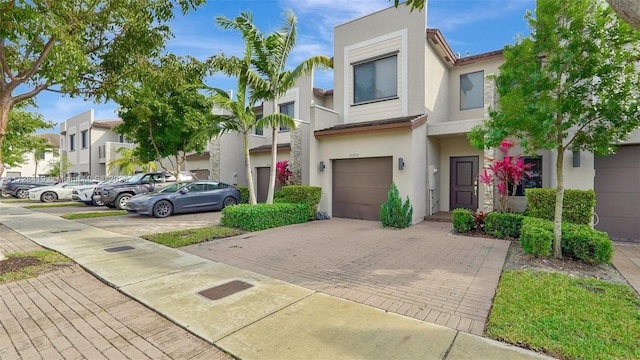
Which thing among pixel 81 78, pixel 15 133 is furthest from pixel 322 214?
pixel 15 133

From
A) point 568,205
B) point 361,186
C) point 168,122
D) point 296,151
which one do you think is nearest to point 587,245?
point 568,205

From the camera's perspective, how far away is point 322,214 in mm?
12219

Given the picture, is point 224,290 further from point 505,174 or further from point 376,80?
point 376,80

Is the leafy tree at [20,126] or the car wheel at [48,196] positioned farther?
the car wheel at [48,196]

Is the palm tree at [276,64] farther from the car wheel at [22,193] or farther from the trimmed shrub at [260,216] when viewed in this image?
the car wheel at [22,193]

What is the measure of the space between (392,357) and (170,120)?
49.2 feet

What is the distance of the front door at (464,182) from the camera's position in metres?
11.8

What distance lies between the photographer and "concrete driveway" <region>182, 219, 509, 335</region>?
4098 millimetres

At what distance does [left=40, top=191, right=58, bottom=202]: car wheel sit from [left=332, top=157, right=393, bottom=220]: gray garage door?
1984 cm

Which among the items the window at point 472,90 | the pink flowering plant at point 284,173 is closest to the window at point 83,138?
the pink flowering plant at point 284,173

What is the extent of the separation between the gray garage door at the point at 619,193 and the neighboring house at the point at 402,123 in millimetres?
1677

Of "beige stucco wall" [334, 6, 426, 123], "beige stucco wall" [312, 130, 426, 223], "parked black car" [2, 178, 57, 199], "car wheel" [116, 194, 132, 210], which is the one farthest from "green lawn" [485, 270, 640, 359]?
"parked black car" [2, 178, 57, 199]

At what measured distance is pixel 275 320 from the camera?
141 inches

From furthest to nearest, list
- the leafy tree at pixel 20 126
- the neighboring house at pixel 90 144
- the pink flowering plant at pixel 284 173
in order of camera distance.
Answer: the neighboring house at pixel 90 144 → the leafy tree at pixel 20 126 → the pink flowering plant at pixel 284 173
